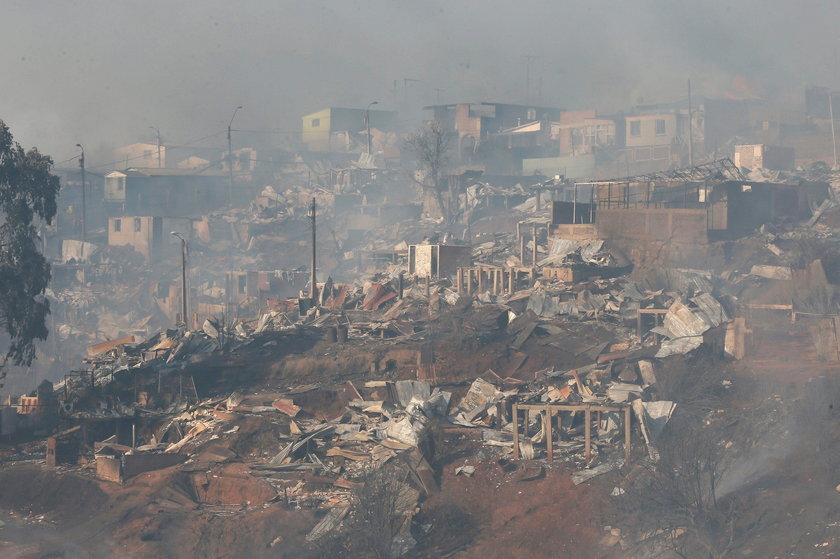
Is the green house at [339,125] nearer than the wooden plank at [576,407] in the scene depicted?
No

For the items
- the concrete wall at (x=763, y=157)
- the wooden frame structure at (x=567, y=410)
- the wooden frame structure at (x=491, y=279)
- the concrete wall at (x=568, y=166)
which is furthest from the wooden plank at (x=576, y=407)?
the concrete wall at (x=568, y=166)

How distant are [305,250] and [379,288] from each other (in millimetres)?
23506

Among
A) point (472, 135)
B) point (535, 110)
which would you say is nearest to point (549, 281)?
point (472, 135)

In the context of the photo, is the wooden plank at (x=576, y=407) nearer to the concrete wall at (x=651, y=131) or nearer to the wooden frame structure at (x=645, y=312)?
the wooden frame structure at (x=645, y=312)

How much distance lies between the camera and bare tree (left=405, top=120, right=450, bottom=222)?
187 ft

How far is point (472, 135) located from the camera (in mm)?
66125

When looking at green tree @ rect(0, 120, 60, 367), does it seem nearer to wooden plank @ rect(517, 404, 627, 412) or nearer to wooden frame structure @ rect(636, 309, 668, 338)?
wooden plank @ rect(517, 404, 627, 412)

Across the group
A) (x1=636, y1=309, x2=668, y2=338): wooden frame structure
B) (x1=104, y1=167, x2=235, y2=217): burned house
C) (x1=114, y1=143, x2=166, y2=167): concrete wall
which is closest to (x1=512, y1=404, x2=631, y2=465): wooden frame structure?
(x1=636, y1=309, x2=668, y2=338): wooden frame structure

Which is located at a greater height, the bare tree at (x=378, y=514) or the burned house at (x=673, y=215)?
the burned house at (x=673, y=215)

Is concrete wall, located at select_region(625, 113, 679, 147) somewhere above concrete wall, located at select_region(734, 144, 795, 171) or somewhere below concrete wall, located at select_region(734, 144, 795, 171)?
above

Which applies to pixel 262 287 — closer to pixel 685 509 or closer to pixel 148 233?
pixel 148 233

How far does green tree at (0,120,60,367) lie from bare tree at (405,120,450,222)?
32.4 m

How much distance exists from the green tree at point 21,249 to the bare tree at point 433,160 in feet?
106

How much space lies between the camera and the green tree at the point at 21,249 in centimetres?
2441
